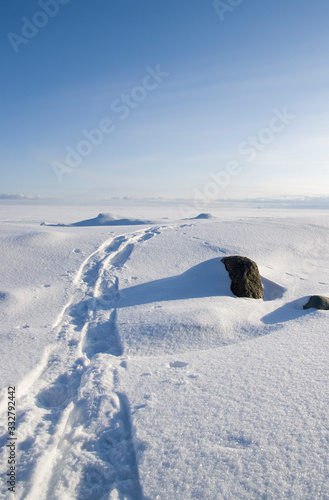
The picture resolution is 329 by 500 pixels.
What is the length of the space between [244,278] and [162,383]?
153 inches

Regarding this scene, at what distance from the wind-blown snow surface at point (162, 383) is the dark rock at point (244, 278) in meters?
0.24

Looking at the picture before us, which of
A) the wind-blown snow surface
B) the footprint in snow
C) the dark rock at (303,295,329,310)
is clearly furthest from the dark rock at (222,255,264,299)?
the footprint in snow

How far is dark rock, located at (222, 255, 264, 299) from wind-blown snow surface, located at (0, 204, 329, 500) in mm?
237

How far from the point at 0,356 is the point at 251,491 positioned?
405 centimetres

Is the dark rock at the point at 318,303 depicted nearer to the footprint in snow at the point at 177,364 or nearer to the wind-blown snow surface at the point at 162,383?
the wind-blown snow surface at the point at 162,383

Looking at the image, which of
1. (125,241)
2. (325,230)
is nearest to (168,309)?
(125,241)

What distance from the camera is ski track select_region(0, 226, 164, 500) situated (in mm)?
2609

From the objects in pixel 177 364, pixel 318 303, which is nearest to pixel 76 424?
pixel 177 364

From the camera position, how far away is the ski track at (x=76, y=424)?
2609mm

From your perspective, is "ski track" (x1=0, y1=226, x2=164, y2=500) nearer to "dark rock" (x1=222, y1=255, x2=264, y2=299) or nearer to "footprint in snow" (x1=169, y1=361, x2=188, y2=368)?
"footprint in snow" (x1=169, y1=361, x2=188, y2=368)

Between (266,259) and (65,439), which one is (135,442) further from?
(266,259)

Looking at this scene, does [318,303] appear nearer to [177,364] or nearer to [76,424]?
[177,364]

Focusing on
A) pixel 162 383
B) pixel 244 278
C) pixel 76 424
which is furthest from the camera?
pixel 244 278

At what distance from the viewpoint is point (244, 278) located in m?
7.05
